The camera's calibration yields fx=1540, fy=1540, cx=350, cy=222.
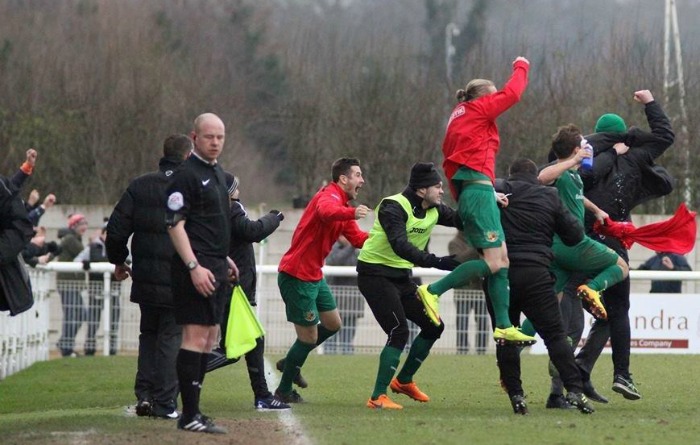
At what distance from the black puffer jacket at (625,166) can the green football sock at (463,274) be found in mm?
1566

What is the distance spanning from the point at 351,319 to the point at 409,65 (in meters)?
14.7

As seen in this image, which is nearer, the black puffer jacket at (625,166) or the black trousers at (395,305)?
the black trousers at (395,305)

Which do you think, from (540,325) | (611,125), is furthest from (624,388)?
(611,125)

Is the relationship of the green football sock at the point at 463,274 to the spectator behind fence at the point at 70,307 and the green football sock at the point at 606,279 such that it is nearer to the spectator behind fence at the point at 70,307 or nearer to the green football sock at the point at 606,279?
the green football sock at the point at 606,279

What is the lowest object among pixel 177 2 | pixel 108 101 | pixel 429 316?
pixel 429 316

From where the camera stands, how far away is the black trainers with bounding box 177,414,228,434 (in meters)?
9.90

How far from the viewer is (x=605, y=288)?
39.1 ft

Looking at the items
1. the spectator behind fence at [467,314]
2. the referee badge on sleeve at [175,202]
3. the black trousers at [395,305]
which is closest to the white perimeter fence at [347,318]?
the spectator behind fence at [467,314]

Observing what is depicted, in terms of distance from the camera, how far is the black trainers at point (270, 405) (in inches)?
481

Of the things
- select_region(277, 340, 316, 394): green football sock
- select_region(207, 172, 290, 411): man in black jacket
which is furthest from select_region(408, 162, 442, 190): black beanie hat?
select_region(277, 340, 316, 394): green football sock

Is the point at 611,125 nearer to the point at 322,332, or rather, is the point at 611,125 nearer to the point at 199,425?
the point at 322,332

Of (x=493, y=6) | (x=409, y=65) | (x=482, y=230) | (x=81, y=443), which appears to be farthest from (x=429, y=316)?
(x=493, y=6)

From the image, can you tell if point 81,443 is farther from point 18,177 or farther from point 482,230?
point 18,177

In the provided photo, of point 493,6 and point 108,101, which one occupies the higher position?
point 493,6
